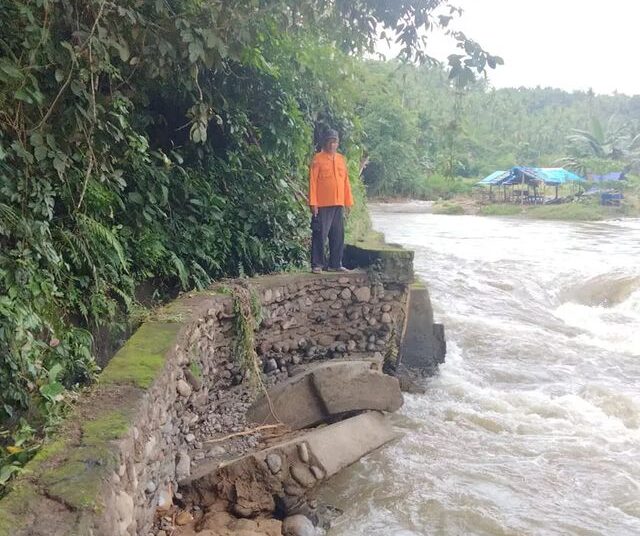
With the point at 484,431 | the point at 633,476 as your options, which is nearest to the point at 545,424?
the point at 484,431

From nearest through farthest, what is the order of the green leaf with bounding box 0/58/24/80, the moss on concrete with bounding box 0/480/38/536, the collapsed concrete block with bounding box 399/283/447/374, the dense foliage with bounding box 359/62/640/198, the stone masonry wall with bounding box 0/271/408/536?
1. the moss on concrete with bounding box 0/480/38/536
2. the stone masonry wall with bounding box 0/271/408/536
3. the green leaf with bounding box 0/58/24/80
4. the collapsed concrete block with bounding box 399/283/447/374
5. the dense foliage with bounding box 359/62/640/198

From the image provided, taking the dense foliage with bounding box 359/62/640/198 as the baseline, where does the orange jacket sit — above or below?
below

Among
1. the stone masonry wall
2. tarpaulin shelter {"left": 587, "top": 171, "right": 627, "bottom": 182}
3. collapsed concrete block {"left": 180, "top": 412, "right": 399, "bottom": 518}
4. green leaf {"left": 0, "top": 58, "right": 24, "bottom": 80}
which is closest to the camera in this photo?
the stone masonry wall

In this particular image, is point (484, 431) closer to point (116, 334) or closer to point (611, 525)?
point (611, 525)

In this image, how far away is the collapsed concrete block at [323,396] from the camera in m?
5.90

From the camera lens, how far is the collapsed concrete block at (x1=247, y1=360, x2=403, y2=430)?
19.4 ft

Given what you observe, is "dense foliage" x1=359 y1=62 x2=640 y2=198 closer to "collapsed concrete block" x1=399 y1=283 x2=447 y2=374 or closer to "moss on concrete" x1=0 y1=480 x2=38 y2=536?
"collapsed concrete block" x1=399 y1=283 x2=447 y2=374

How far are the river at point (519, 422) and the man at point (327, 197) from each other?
2091 mm

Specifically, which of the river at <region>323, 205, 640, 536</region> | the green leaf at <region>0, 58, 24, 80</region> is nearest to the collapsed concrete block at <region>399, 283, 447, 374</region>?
the river at <region>323, 205, 640, 536</region>

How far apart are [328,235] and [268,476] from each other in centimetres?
346

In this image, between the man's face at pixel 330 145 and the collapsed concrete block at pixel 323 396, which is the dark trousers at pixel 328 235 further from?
the collapsed concrete block at pixel 323 396

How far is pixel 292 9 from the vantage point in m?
5.39

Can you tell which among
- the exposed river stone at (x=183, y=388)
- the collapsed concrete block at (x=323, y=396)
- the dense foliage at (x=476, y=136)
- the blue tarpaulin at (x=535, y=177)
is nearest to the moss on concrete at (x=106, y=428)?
the exposed river stone at (x=183, y=388)

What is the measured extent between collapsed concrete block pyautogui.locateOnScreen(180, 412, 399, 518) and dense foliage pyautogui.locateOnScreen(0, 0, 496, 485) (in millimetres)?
1186
